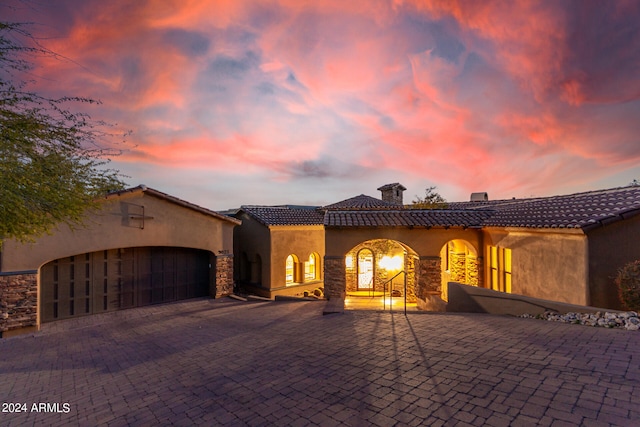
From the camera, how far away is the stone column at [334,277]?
13469 millimetres

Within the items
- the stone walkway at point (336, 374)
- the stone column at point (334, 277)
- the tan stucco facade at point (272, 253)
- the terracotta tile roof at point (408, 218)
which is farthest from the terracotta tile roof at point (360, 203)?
the stone walkway at point (336, 374)

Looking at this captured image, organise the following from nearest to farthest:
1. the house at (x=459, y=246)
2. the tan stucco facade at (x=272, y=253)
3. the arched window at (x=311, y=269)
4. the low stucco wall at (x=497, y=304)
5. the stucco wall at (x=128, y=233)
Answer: the low stucco wall at (x=497, y=304) → the house at (x=459, y=246) → the stucco wall at (x=128, y=233) → the tan stucco facade at (x=272, y=253) → the arched window at (x=311, y=269)

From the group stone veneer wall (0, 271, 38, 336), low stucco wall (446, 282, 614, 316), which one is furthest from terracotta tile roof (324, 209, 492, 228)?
stone veneer wall (0, 271, 38, 336)

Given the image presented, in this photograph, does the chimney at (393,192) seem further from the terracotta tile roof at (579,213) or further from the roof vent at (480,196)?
the terracotta tile roof at (579,213)

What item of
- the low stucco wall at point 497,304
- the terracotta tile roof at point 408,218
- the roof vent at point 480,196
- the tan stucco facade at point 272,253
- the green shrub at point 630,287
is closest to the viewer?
the green shrub at point 630,287

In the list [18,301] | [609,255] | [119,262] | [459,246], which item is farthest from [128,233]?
[609,255]

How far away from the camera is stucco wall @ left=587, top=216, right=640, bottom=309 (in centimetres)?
862

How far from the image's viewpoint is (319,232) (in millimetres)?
20281

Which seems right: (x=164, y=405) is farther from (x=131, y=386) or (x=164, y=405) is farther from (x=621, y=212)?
(x=621, y=212)

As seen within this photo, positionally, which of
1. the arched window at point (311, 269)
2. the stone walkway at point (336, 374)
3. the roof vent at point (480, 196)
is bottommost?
the arched window at point (311, 269)

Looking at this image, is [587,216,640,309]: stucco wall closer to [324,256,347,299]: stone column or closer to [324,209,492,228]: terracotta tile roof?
[324,209,492,228]: terracotta tile roof

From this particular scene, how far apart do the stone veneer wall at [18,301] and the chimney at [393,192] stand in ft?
90.8

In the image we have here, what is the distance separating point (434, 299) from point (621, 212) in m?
→ 6.55

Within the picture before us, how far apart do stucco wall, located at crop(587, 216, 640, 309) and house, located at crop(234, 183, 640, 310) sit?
30 mm
